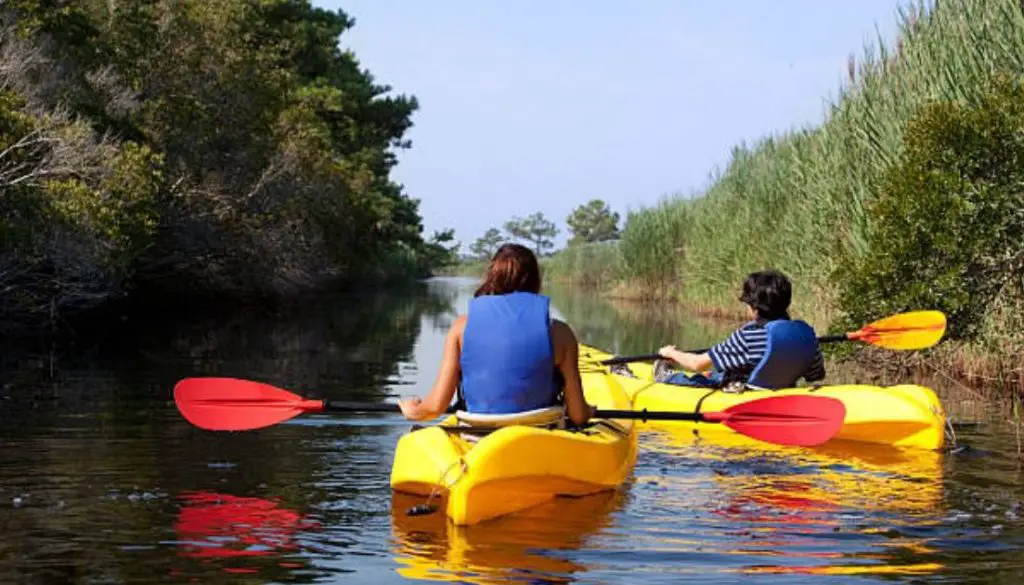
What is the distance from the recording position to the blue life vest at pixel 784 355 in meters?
10.2

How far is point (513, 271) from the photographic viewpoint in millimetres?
7027

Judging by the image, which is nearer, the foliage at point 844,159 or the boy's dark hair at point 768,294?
the boy's dark hair at point 768,294

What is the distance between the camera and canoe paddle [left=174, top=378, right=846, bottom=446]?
7.98 m

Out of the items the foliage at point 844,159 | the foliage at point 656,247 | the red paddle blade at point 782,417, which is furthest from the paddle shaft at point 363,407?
the foliage at point 656,247

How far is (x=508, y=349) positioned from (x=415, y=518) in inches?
35.6

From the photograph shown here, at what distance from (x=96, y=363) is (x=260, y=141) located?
45.4 ft

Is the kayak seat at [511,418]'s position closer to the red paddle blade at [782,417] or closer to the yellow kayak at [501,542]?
the yellow kayak at [501,542]

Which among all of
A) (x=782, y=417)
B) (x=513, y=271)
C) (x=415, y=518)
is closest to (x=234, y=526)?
(x=415, y=518)

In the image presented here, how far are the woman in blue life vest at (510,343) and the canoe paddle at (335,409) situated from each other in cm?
90

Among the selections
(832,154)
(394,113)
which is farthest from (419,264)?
(832,154)

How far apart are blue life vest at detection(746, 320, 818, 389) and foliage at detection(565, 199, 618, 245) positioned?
108 m

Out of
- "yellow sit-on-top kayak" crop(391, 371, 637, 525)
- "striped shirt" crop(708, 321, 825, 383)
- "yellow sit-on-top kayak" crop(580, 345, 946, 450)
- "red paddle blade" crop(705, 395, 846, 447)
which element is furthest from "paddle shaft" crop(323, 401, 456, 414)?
"striped shirt" crop(708, 321, 825, 383)

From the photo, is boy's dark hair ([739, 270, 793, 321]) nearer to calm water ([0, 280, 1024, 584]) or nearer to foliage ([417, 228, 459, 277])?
calm water ([0, 280, 1024, 584])

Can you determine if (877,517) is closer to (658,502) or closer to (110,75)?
(658,502)
